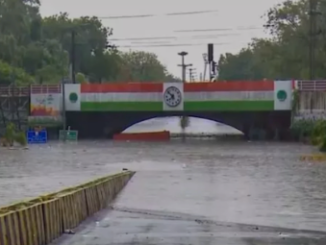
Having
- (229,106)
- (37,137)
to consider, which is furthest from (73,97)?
(229,106)

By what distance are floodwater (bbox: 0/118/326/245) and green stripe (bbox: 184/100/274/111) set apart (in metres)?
37.7

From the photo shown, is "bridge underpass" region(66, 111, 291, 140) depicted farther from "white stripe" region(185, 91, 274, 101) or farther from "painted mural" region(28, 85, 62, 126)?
"painted mural" region(28, 85, 62, 126)

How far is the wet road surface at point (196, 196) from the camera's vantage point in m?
20.6

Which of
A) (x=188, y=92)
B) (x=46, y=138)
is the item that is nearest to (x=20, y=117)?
(x=46, y=138)

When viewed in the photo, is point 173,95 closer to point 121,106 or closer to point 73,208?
point 121,106

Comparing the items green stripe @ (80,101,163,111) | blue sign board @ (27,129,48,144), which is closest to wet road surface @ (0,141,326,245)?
blue sign board @ (27,129,48,144)

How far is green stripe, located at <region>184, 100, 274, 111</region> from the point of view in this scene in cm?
9544

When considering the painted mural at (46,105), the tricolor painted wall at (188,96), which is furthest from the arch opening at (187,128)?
the painted mural at (46,105)

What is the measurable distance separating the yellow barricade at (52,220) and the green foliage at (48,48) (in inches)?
3683

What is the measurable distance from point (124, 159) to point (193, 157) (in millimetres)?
4688

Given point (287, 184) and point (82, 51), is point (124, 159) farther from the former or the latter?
point (82, 51)

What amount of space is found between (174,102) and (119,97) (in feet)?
18.1

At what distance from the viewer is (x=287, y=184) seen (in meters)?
36.7

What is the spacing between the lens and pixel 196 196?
31.0m
